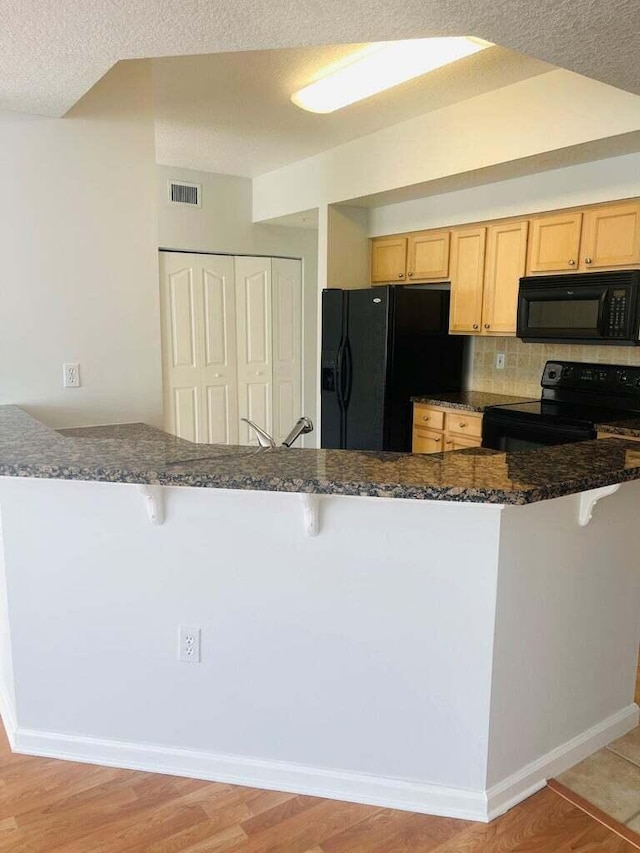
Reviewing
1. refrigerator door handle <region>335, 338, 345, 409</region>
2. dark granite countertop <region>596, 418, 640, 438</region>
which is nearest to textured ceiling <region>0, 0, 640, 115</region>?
dark granite countertop <region>596, 418, 640, 438</region>

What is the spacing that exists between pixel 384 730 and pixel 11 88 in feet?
8.54

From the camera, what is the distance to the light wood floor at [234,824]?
5.45 ft

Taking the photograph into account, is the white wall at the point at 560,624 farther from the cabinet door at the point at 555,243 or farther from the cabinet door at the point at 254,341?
the cabinet door at the point at 254,341

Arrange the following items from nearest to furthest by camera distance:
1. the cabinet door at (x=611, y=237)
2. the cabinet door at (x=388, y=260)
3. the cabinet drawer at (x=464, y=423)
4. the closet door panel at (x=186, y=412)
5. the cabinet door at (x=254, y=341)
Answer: the cabinet door at (x=611, y=237)
the cabinet drawer at (x=464, y=423)
the cabinet door at (x=388, y=260)
the closet door panel at (x=186, y=412)
the cabinet door at (x=254, y=341)

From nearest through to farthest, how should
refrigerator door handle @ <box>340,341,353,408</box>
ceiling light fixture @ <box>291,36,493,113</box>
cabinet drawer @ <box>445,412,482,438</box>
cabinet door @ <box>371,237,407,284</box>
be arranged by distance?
ceiling light fixture @ <box>291,36,493,113</box>, cabinet drawer @ <box>445,412,482,438</box>, refrigerator door handle @ <box>340,341,353,408</box>, cabinet door @ <box>371,237,407,284</box>

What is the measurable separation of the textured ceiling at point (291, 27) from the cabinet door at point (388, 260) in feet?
8.07

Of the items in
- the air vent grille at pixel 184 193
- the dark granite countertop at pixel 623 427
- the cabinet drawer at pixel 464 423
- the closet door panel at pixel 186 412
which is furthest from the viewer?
the closet door panel at pixel 186 412

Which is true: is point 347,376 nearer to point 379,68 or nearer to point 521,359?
point 521,359

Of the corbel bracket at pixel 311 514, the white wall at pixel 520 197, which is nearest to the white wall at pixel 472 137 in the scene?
the white wall at pixel 520 197

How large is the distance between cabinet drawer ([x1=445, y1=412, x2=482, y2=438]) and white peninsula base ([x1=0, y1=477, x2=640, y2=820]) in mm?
1886

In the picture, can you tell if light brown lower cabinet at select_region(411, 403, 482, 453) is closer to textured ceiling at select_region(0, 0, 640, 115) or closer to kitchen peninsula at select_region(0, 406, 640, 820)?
kitchen peninsula at select_region(0, 406, 640, 820)

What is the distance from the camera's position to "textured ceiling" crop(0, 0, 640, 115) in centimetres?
167

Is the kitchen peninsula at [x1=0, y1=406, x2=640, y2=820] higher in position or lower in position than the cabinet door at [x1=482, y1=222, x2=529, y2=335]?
lower

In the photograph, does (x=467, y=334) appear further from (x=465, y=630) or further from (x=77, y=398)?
(x=465, y=630)
